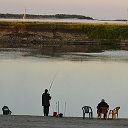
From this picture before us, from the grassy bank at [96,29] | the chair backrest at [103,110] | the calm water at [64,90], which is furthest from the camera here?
the grassy bank at [96,29]

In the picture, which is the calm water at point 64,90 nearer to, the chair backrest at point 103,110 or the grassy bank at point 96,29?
the chair backrest at point 103,110

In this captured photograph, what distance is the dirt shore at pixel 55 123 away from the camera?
2002cm

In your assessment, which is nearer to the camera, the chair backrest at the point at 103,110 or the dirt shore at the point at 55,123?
A: the dirt shore at the point at 55,123

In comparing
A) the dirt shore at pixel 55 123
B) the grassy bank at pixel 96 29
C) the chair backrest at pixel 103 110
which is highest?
the grassy bank at pixel 96 29

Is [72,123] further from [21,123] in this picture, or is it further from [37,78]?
[37,78]

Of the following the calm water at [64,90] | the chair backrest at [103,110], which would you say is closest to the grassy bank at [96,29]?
the calm water at [64,90]

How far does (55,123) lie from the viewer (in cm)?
2097

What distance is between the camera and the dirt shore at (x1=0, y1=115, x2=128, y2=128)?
20016mm

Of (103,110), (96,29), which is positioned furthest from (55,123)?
(96,29)

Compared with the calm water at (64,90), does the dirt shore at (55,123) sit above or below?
below

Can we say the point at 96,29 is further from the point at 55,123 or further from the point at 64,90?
the point at 55,123

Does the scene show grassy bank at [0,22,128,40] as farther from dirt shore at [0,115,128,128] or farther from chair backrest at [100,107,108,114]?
dirt shore at [0,115,128,128]

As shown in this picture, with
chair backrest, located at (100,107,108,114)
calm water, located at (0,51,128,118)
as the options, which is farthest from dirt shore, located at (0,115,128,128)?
calm water, located at (0,51,128,118)

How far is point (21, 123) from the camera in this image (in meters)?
20.5
